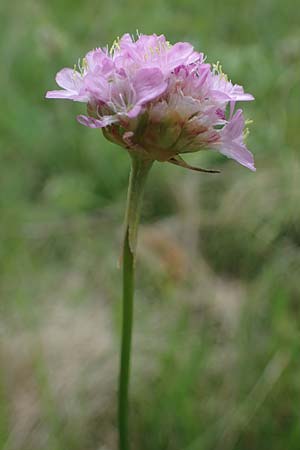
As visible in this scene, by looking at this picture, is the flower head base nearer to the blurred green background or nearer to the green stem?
the green stem

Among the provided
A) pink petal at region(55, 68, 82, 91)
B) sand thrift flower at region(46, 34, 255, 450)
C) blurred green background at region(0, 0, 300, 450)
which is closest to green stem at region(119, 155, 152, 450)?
sand thrift flower at region(46, 34, 255, 450)

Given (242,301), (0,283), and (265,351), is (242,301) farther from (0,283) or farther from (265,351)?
(0,283)

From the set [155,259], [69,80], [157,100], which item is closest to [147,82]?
[157,100]

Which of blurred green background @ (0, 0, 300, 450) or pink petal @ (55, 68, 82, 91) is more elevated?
pink petal @ (55, 68, 82, 91)

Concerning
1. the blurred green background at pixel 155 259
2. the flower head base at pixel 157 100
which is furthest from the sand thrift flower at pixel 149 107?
the blurred green background at pixel 155 259

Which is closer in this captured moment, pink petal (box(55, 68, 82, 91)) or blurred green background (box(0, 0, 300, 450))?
pink petal (box(55, 68, 82, 91))

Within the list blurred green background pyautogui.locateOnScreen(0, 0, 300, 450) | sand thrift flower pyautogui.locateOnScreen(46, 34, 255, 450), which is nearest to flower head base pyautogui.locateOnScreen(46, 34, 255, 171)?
sand thrift flower pyautogui.locateOnScreen(46, 34, 255, 450)

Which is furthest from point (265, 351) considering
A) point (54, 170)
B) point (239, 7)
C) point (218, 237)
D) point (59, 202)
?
point (239, 7)

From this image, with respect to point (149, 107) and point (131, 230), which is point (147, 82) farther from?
point (131, 230)
